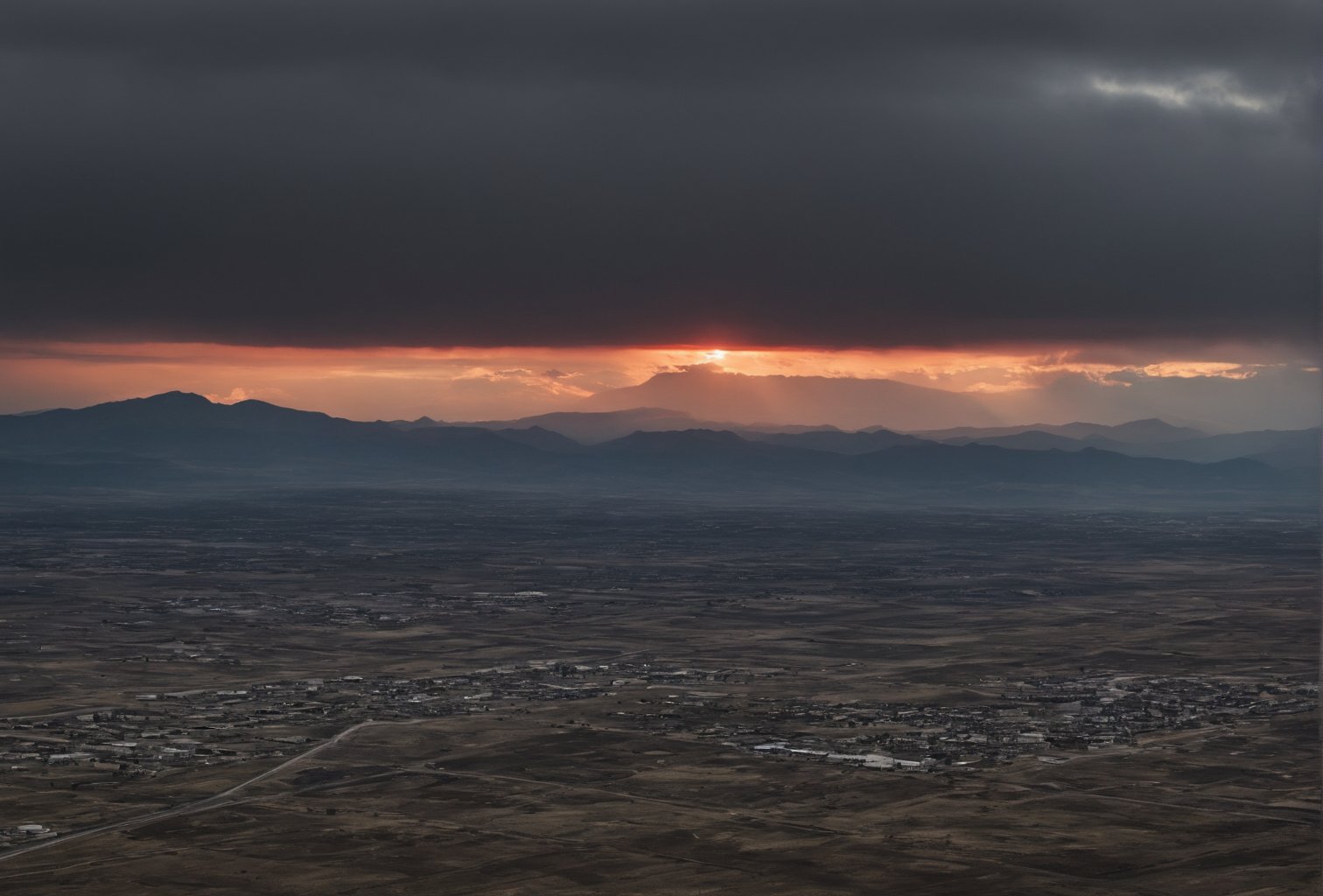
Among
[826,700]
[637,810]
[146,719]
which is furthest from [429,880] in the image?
[826,700]

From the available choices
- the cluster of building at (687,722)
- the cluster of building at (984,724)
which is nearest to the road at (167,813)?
the cluster of building at (687,722)

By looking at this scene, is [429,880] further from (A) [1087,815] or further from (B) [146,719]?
(B) [146,719]

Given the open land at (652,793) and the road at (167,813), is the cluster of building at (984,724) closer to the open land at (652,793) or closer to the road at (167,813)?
the open land at (652,793)

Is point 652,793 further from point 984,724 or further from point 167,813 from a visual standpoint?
point 984,724

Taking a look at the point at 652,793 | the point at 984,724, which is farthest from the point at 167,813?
the point at 984,724

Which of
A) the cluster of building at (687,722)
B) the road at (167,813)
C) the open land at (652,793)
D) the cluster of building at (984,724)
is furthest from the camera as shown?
the cluster of building at (984,724)

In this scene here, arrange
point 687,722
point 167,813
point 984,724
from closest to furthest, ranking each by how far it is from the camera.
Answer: point 167,813, point 687,722, point 984,724

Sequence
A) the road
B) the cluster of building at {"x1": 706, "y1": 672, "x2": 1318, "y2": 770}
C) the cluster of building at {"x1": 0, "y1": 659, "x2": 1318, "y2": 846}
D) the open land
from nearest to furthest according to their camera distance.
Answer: the open land → the road → the cluster of building at {"x1": 0, "y1": 659, "x2": 1318, "y2": 846} → the cluster of building at {"x1": 706, "y1": 672, "x2": 1318, "y2": 770}

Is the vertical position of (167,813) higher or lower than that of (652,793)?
higher

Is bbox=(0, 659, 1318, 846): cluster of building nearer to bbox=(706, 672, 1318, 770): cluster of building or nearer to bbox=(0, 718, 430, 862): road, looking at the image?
bbox=(706, 672, 1318, 770): cluster of building

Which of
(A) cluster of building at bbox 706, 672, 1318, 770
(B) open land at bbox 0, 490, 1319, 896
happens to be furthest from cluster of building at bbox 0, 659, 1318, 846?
(B) open land at bbox 0, 490, 1319, 896

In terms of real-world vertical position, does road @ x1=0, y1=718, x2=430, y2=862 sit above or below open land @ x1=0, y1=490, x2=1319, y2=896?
above
